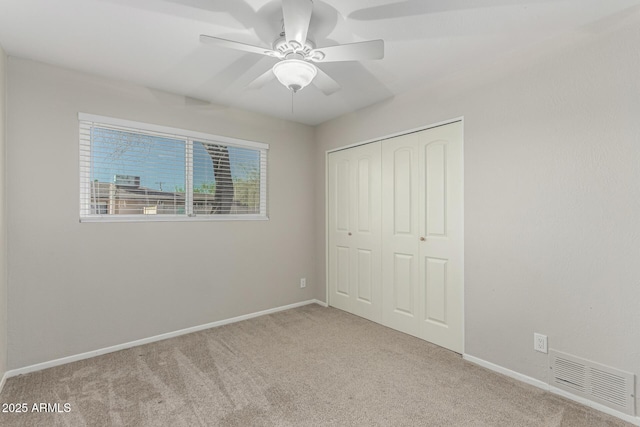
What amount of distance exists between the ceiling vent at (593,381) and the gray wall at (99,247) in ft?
8.96

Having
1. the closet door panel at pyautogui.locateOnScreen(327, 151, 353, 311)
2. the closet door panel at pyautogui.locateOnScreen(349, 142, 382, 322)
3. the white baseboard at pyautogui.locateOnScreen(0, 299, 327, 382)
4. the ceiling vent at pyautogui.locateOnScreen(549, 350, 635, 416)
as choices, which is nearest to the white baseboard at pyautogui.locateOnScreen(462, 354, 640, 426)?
the ceiling vent at pyautogui.locateOnScreen(549, 350, 635, 416)

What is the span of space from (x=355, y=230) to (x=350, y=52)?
224 centimetres

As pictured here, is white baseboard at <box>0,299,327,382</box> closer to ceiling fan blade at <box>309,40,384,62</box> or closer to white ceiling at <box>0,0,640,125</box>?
white ceiling at <box>0,0,640,125</box>

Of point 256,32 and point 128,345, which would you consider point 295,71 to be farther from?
point 128,345

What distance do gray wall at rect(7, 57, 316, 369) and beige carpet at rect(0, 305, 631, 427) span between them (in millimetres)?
297

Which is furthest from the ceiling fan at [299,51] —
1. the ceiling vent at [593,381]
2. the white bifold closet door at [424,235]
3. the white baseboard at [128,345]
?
the white baseboard at [128,345]

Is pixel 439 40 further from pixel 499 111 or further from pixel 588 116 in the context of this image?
pixel 588 116

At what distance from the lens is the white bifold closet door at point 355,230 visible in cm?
343

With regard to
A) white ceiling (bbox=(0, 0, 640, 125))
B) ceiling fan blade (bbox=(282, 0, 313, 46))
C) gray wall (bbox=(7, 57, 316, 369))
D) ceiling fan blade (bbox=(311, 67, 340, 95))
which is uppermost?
white ceiling (bbox=(0, 0, 640, 125))

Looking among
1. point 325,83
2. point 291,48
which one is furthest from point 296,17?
point 325,83

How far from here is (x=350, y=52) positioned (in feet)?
5.65

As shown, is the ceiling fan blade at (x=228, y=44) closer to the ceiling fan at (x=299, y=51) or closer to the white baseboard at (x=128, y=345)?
the ceiling fan at (x=299, y=51)

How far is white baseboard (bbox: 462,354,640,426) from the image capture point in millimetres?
1839

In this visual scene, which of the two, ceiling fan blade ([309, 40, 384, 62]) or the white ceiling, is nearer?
ceiling fan blade ([309, 40, 384, 62])
